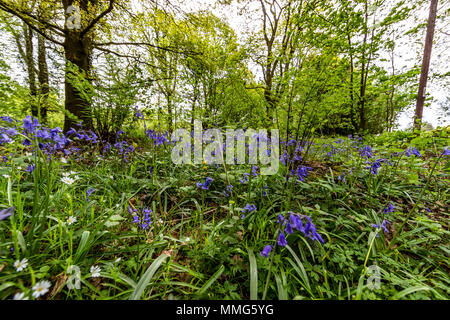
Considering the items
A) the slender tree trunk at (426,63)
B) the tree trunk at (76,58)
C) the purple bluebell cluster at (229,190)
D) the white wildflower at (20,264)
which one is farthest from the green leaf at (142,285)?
the slender tree trunk at (426,63)

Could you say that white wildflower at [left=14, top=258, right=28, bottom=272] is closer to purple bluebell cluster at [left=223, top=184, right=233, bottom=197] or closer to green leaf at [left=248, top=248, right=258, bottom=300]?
green leaf at [left=248, top=248, right=258, bottom=300]

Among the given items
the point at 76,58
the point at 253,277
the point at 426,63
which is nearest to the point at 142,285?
the point at 253,277

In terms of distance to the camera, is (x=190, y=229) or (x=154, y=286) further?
(x=190, y=229)

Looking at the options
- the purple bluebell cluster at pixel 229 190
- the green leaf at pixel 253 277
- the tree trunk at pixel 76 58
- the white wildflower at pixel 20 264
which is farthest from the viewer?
the tree trunk at pixel 76 58

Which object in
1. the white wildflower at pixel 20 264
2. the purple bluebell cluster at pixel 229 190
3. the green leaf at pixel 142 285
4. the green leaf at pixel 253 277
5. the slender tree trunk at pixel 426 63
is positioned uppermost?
the slender tree trunk at pixel 426 63

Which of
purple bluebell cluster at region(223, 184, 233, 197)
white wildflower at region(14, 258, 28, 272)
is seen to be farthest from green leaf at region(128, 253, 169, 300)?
purple bluebell cluster at region(223, 184, 233, 197)

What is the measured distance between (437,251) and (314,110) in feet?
6.12

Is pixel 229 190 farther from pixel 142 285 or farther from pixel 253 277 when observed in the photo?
pixel 142 285

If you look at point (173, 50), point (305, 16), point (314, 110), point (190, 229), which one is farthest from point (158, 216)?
point (173, 50)

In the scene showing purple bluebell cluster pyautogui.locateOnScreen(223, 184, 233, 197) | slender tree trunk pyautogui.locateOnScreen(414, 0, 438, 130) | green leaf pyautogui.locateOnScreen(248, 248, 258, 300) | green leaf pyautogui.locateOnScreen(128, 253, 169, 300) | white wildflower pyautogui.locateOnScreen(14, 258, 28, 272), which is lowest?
green leaf pyautogui.locateOnScreen(248, 248, 258, 300)

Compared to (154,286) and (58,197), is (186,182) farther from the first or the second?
(154,286)

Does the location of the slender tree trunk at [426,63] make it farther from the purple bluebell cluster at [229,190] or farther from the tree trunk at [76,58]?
the tree trunk at [76,58]

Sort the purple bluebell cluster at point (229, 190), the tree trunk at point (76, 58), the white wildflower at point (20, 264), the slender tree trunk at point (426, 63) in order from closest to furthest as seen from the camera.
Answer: the white wildflower at point (20, 264), the purple bluebell cluster at point (229, 190), the tree trunk at point (76, 58), the slender tree trunk at point (426, 63)
